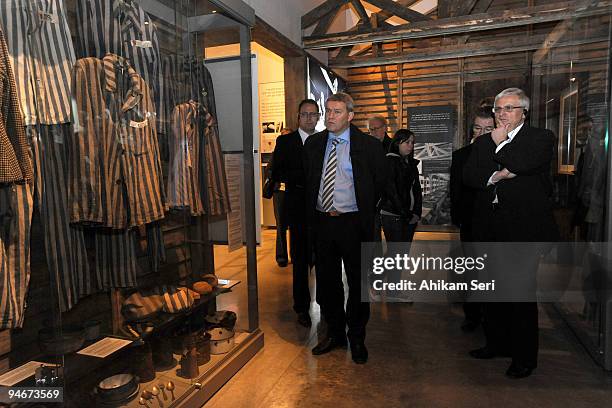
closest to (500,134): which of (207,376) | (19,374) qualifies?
(207,376)

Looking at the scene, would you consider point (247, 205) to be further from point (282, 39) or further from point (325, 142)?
point (282, 39)

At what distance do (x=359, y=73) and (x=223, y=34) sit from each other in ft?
10.2

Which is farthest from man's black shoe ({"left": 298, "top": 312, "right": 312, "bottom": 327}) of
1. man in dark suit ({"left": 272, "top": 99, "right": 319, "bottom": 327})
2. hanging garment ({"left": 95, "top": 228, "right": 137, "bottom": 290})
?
hanging garment ({"left": 95, "top": 228, "right": 137, "bottom": 290})

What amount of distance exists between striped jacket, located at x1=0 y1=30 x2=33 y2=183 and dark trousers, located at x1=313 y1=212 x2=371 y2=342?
5.32ft

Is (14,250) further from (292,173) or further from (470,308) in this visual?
(470,308)

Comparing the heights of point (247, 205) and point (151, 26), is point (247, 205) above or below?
below

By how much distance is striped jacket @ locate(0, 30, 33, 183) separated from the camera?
1360 mm

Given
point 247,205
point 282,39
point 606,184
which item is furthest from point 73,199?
point 282,39

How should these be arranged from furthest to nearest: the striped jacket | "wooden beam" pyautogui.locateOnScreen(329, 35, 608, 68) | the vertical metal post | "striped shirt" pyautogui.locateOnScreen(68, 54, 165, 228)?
"wooden beam" pyautogui.locateOnScreen(329, 35, 608, 68) < the vertical metal post < "striped shirt" pyautogui.locateOnScreen(68, 54, 165, 228) < the striped jacket

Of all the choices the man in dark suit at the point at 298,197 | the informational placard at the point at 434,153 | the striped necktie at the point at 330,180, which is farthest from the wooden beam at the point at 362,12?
the striped necktie at the point at 330,180

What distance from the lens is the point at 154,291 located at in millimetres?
1979

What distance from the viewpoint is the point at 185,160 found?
2.15 m

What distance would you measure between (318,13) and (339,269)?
13.2 feet

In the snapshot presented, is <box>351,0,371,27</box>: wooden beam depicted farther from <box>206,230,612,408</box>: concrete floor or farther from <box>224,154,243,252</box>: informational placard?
<box>206,230,612,408</box>: concrete floor
